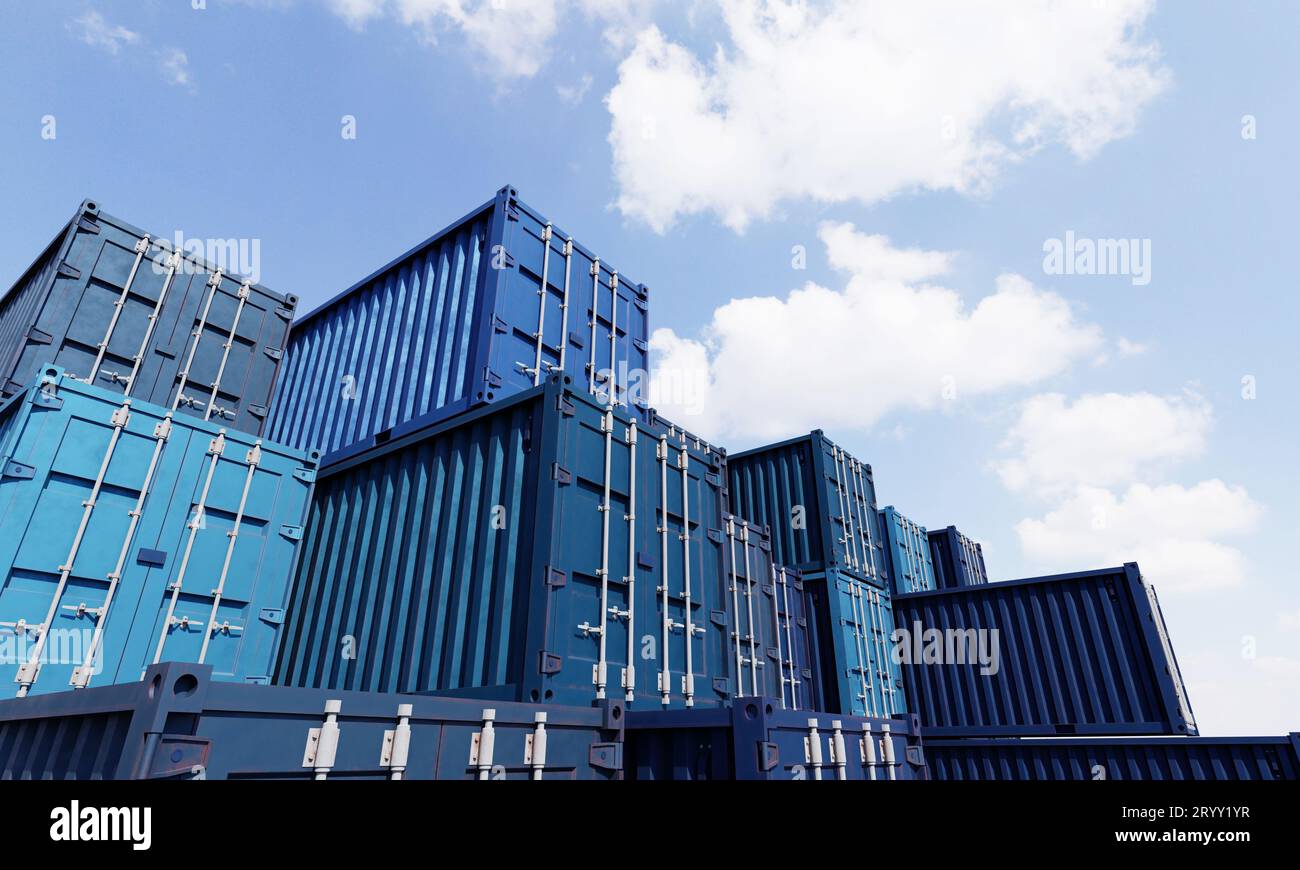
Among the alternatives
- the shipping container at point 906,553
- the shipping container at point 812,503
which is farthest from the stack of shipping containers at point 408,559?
the shipping container at point 906,553

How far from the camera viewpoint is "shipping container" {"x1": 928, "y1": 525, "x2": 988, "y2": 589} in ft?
70.8

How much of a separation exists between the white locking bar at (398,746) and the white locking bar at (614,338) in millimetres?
5695

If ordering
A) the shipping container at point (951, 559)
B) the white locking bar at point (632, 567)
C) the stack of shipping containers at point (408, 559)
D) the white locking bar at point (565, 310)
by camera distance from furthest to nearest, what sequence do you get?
the shipping container at point (951, 559), the white locking bar at point (565, 310), the white locking bar at point (632, 567), the stack of shipping containers at point (408, 559)

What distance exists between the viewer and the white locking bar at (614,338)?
9523 mm

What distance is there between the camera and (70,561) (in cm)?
590

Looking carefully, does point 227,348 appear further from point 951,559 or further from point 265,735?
point 951,559

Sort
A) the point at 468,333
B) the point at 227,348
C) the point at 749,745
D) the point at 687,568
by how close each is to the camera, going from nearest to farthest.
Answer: the point at 749,745
the point at 687,568
the point at 468,333
the point at 227,348

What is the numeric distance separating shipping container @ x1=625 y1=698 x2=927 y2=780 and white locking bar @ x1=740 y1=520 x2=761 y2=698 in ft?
11.9

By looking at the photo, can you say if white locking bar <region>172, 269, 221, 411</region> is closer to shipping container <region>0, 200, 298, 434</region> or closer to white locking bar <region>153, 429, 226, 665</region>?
shipping container <region>0, 200, 298, 434</region>

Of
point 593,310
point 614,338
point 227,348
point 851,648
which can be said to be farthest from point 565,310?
point 851,648

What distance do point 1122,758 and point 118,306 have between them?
15.3 metres

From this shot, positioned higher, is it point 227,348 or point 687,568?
point 227,348

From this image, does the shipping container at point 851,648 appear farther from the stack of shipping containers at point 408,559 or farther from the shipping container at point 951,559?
the shipping container at point 951,559
